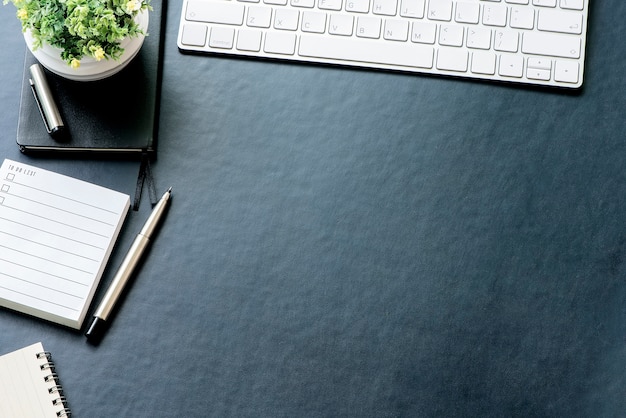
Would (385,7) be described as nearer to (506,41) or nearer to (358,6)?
(358,6)

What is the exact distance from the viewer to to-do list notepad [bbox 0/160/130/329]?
865 millimetres

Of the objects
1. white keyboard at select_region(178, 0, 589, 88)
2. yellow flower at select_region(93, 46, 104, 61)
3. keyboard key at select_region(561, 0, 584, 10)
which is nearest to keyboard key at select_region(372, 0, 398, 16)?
white keyboard at select_region(178, 0, 589, 88)

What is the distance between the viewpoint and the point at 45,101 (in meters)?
0.90

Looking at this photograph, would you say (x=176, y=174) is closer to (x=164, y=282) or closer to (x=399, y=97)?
(x=164, y=282)

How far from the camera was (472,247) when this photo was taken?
2.96ft

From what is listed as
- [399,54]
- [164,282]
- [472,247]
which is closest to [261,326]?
[164,282]

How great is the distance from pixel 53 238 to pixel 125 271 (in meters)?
0.09

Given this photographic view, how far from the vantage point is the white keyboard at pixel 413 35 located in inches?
36.6

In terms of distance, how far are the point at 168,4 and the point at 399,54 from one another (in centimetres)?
30

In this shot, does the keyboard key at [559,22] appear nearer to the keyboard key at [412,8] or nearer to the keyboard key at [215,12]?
the keyboard key at [412,8]

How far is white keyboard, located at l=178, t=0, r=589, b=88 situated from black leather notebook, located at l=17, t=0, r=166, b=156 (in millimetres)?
68

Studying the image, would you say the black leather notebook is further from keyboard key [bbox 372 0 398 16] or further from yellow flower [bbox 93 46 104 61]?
keyboard key [bbox 372 0 398 16]

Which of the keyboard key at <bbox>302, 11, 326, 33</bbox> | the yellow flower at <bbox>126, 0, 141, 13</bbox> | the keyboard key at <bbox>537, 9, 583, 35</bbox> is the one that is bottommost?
the keyboard key at <bbox>302, 11, 326, 33</bbox>

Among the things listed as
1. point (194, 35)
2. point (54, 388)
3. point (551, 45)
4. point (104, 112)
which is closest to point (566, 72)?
point (551, 45)
